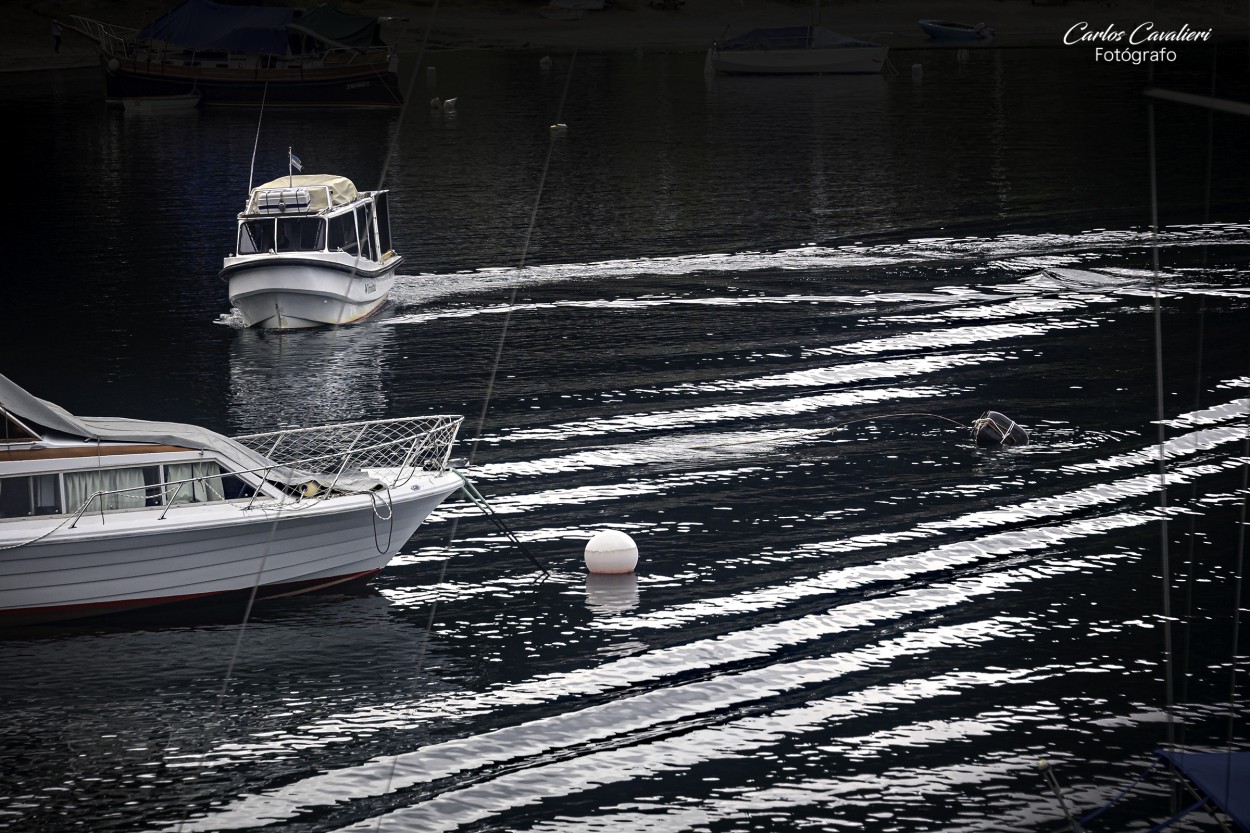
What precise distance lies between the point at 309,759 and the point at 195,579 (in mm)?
3896

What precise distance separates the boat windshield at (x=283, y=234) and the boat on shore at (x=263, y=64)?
133 feet

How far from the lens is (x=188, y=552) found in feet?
55.8

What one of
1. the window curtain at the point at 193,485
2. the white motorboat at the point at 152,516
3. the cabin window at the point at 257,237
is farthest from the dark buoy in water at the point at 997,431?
the cabin window at the point at 257,237

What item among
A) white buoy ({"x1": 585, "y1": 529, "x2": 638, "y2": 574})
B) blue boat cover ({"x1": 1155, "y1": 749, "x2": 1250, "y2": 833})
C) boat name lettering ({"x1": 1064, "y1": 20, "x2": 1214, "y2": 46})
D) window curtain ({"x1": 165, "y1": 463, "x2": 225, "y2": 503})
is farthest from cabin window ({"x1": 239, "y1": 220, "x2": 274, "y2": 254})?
boat name lettering ({"x1": 1064, "y1": 20, "x2": 1214, "y2": 46})

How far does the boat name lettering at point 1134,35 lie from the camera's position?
9381 cm

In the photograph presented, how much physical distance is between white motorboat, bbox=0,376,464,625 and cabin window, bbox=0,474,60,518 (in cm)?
1

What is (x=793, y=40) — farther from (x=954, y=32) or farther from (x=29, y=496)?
(x=29, y=496)

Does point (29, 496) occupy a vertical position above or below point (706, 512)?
above

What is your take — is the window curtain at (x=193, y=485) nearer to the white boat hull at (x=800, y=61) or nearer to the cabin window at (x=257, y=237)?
the cabin window at (x=257, y=237)

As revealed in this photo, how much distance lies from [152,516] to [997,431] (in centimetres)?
1326

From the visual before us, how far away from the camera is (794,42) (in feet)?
271

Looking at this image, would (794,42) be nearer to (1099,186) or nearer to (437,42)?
(437,42)

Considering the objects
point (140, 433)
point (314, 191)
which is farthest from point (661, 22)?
point (140, 433)

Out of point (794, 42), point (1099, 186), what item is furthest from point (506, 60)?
point (1099, 186)
